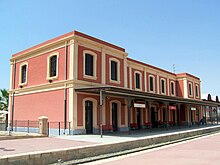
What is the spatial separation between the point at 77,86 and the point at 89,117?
2583mm

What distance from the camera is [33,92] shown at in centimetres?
A: 2008

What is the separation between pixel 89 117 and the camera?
18.0m

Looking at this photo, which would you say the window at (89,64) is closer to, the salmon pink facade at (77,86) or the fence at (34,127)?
the salmon pink facade at (77,86)

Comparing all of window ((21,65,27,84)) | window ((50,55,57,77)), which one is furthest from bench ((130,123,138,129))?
window ((21,65,27,84))

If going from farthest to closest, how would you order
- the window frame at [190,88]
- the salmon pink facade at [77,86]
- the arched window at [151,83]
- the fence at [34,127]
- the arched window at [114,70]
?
the window frame at [190,88], the arched window at [151,83], the arched window at [114,70], the salmon pink facade at [77,86], the fence at [34,127]

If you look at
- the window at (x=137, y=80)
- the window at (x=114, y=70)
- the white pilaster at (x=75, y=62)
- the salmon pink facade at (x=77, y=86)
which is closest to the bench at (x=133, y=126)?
the salmon pink facade at (x=77, y=86)

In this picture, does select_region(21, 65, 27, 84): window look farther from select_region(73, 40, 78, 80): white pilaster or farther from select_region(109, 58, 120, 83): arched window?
select_region(109, 58, 120, 83): arched window

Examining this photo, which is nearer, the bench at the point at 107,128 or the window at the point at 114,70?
the bench at the point at 107,128

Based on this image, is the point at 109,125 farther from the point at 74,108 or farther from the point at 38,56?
the point at 38,56

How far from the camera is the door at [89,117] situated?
1777cm

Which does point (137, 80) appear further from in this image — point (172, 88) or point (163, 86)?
point (172, 88)

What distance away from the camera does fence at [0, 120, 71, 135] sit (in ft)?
54.9

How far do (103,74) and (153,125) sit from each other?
35.3 feet

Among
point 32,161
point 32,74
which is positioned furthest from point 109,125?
point 32,161
